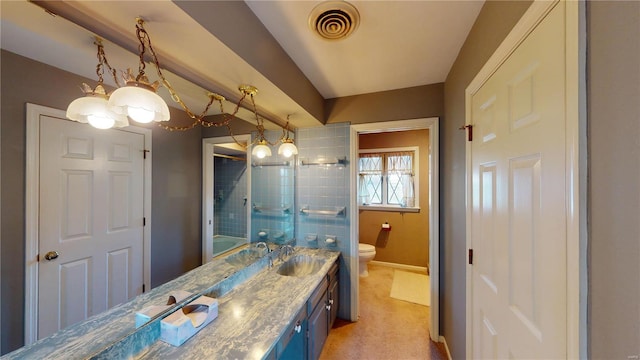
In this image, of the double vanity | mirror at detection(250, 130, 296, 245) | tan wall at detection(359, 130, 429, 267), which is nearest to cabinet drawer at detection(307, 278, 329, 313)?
the double vanity

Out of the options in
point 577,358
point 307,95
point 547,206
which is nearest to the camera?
point 577,358

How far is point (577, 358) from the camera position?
526 millimetres

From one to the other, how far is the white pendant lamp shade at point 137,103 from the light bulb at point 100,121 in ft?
0.21

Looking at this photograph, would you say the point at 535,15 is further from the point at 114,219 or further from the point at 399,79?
the point at 114,219

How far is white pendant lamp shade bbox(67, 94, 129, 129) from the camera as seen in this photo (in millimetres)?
771

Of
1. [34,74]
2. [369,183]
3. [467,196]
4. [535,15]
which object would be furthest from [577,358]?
[369,183]

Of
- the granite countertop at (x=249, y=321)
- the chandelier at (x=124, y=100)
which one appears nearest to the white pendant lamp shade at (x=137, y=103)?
the chandelier at (x=124, y=100)

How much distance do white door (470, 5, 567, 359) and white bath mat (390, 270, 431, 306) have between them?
1617 mm

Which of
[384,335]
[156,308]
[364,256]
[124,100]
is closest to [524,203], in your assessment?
[124,100]

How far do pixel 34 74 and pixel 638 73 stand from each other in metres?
1.62

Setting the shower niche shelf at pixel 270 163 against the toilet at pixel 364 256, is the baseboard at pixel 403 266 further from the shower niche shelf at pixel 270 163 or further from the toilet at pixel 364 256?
the shower niche shelf at pixel 270 163

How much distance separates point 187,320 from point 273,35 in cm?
161

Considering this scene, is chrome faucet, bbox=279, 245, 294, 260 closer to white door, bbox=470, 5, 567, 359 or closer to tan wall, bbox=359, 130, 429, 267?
white door, bbox=470, 5, 567, 359

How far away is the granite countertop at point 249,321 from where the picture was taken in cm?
87
